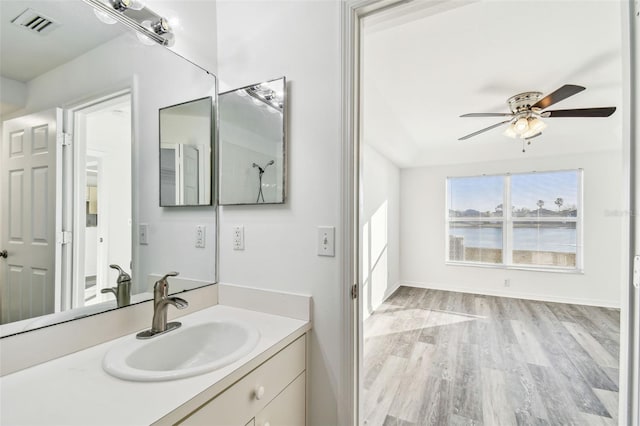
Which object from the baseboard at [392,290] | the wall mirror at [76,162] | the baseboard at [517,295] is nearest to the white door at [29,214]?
the wall mirror at [76,162]

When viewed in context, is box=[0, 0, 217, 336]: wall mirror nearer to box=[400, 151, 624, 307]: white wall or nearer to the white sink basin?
the white sink basin

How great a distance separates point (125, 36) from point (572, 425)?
9.94 ft

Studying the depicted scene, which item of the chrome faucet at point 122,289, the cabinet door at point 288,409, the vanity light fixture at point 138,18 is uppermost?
the vanity light fixture at point 138,18

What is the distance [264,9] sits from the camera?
132 centimetres

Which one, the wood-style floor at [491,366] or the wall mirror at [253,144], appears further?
the wood-style floor at [491,366]

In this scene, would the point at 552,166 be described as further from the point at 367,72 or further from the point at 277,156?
the point at 277,156

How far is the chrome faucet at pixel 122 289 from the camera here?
105 cm

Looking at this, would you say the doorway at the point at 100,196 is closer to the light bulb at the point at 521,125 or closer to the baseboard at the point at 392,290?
the light bulb at the point at 521,125

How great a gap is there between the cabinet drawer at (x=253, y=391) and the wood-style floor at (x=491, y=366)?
101 centimetres

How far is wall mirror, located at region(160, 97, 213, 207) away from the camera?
4.25ft

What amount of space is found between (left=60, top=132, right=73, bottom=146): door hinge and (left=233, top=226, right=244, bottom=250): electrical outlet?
688 millimetres

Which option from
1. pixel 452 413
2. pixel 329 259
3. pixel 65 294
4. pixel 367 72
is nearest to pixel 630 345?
pixel 329 259

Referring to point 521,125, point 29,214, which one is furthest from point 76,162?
point 521,125

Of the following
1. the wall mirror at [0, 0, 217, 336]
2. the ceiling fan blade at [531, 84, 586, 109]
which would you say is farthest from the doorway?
the ceiling fan blade at [531, 84, 586, 109]
